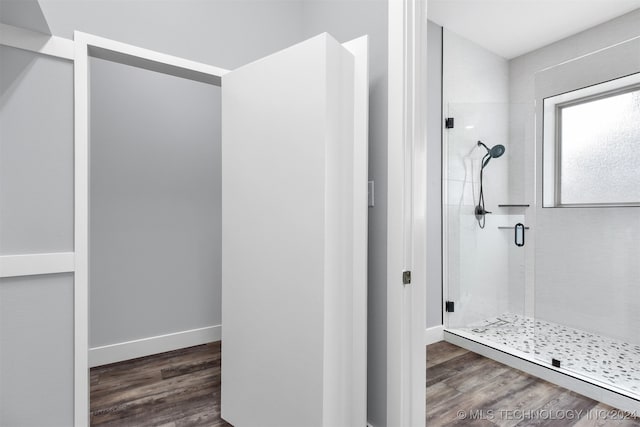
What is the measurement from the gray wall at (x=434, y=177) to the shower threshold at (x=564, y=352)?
1.05ft

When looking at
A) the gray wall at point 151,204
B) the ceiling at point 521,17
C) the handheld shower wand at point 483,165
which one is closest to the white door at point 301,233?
the gray wall at point 151,204

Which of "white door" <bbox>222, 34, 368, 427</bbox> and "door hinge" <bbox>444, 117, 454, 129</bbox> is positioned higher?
"door hinge" <bbox>444, 117, 454, 129</bbox>

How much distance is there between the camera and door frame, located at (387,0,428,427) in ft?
4.51

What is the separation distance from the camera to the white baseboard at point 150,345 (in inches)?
89.1

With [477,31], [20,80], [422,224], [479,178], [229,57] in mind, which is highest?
[477,31]

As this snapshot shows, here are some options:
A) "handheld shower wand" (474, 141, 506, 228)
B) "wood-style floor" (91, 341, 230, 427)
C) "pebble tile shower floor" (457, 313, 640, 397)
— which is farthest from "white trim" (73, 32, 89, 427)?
"handheld shower wand" (474, 141, 506, 228)

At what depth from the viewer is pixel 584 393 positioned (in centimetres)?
200

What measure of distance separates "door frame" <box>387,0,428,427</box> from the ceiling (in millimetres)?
1541

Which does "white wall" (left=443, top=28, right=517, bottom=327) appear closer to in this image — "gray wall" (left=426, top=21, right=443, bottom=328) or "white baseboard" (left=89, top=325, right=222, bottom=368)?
"gray wall" (left=426, top=21, right=443, bottom=328)

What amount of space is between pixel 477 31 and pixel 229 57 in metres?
2.24

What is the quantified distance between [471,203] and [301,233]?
6.97 feet

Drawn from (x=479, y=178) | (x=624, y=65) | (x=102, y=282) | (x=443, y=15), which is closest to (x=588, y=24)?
(x=624, y=65)

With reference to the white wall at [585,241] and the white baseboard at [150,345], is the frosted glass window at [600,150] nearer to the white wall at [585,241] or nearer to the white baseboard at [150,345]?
the white wall at [585,241]

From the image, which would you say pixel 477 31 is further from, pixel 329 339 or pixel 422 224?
pixel 329 339
